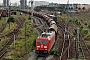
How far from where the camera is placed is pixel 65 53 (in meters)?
32.5

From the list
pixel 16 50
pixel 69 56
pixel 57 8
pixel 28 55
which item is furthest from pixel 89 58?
pixel 57 8

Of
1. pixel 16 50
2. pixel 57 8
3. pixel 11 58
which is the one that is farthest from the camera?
pixel 57 8

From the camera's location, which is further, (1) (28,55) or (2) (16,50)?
(2) (16,50)

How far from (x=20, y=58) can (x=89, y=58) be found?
27.6 feet

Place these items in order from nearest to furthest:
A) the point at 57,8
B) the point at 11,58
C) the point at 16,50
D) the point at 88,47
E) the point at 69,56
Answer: the point at 11,58
the point at 69,56
the point at 16,50
the point at 88,47
the point at 57,8

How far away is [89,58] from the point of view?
30.0m

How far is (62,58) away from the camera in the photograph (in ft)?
96.2

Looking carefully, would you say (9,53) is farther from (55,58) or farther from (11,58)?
(55,58)

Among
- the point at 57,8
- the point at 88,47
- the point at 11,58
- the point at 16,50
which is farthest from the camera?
the point at 57,8

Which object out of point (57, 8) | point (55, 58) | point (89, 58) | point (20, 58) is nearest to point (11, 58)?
point (20, 58)

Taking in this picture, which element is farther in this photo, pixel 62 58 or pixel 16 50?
pixel 16 50

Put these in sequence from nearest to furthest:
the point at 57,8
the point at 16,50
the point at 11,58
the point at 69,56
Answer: the point at 11,58, the point at 69,56, the point at 16,50, the point at 57,8

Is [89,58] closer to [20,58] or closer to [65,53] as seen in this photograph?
[65,53]

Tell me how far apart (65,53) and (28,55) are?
4.98m
